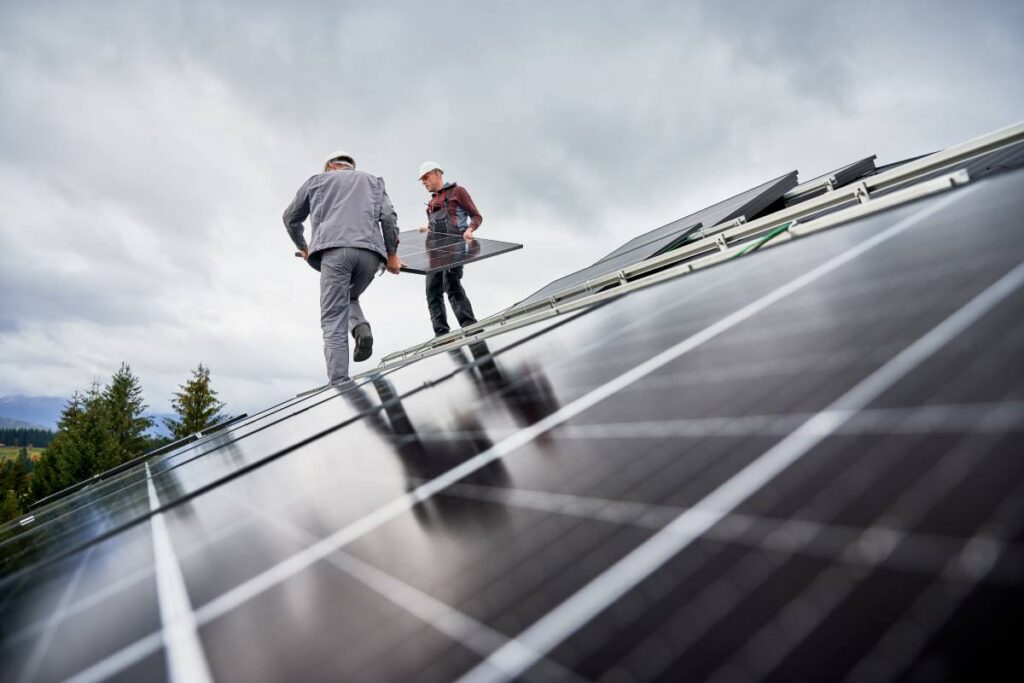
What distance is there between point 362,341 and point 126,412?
190 feet

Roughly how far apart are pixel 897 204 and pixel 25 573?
15.8 feet

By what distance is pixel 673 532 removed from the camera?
0.95 m

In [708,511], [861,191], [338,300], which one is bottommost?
[708,511]

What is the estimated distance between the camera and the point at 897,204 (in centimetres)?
338

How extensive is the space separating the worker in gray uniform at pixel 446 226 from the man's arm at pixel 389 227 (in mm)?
1834

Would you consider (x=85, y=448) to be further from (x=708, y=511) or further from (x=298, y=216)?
(x=708, y=511)

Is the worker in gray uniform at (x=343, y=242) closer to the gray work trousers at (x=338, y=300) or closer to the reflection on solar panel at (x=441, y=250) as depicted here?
the gray work trousers at (x=338, y=300)

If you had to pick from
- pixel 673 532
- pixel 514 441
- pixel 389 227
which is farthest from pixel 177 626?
pixel 389 227

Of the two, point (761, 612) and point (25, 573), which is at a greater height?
point (25, 573)

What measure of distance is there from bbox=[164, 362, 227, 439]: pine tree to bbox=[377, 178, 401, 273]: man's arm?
53.0 meters

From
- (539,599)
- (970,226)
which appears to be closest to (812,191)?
(970,226)

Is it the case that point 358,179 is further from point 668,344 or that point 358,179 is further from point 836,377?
point 836,377

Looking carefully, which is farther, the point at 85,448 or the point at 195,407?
the point at 195,407

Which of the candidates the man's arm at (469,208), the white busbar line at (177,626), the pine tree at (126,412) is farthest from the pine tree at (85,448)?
the white busbar line at (177,626)
